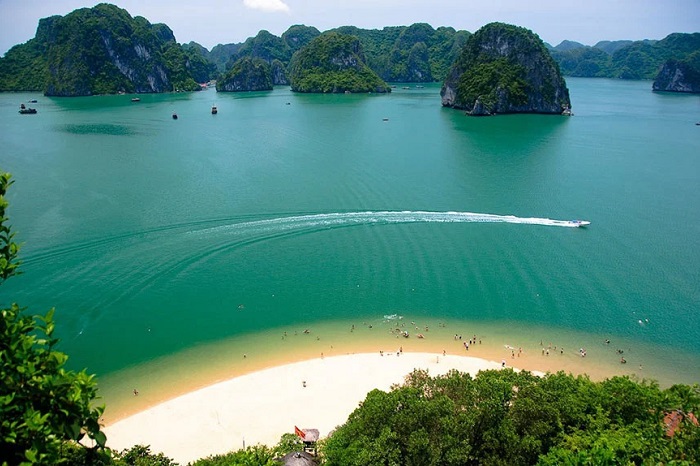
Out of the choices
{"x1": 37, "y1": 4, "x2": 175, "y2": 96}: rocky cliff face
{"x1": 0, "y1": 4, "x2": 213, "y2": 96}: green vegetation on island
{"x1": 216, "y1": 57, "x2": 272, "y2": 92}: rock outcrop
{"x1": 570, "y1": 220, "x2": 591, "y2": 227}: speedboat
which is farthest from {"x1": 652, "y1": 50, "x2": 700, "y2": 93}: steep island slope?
{"x1": 37, "y1": 4, "x2": 175, "y2": 96}: rocky cliff face

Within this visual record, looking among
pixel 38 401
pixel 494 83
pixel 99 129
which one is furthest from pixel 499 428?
pixel 494 83

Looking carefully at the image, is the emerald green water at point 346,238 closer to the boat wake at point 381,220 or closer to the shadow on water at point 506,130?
the boat wake at point 381,220

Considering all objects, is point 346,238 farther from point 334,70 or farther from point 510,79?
point 334,70

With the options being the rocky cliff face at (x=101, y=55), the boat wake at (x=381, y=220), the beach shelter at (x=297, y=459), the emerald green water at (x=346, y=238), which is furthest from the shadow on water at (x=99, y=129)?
the beach shelter at (x=297, y=459)

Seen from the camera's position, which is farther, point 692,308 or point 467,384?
point 692,308

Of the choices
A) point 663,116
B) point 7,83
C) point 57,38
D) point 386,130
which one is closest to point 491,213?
point 386,130

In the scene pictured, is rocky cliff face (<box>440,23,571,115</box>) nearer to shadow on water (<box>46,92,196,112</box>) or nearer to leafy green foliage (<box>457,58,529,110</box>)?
leafy green foliage (<box>457,58,529,110</box>)

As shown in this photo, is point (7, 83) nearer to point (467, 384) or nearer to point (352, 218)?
point (352, 218)
